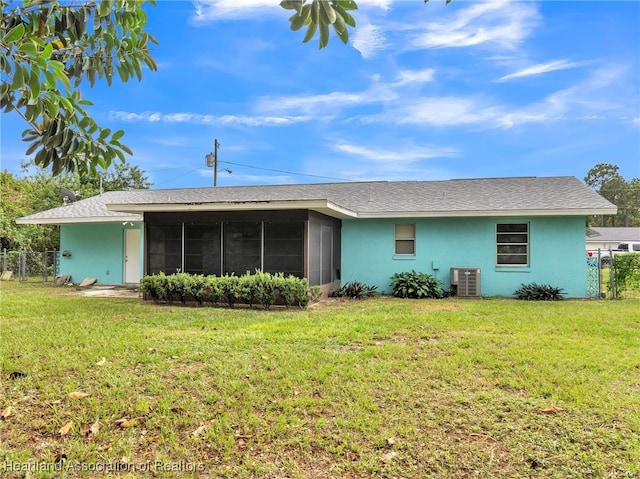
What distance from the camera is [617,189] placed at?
4503cm

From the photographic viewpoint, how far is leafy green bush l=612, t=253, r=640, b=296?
11.0m

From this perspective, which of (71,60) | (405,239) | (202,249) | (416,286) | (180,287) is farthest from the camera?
(405,239)

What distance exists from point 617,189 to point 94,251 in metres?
51.0

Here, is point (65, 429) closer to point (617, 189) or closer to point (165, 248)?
point (165, 248)

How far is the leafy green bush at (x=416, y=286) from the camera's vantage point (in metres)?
11.4

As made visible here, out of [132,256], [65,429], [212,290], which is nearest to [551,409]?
[65,429]

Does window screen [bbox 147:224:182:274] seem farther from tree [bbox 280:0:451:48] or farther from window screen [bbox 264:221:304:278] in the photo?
tree [bbox 280:0:451:48]

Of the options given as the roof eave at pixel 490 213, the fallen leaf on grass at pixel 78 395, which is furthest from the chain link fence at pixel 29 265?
the fallen leaf on grass at pixel 78 395

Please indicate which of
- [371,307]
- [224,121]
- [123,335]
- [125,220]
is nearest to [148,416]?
[123,335]

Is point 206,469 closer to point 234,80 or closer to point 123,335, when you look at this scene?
point 123,335

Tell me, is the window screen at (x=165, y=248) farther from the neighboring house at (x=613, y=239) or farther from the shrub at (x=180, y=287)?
the neighboring house at (x=613, y=239)

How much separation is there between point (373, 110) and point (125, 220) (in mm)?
9274

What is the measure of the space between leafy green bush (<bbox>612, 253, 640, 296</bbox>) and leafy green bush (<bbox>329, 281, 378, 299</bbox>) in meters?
6.56

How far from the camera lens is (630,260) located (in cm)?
1104
